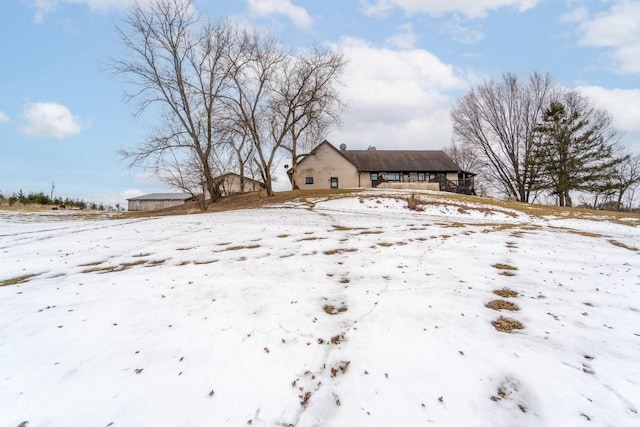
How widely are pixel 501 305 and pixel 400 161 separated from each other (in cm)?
3868

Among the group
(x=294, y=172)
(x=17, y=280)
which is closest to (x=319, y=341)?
(x=17, y=280)

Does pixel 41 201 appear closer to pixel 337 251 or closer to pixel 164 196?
pixel 164 196

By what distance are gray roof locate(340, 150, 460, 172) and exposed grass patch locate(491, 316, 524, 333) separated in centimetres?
3649

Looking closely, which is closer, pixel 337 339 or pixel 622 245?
pixel 337 339

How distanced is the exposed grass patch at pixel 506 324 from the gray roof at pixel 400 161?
36.5 meters

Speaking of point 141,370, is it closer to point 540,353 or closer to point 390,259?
point 540,353

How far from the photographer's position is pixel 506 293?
4.63 m

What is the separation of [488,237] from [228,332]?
842 centimetres

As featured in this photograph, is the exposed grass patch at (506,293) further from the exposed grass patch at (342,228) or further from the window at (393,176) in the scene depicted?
the window at (393,176)

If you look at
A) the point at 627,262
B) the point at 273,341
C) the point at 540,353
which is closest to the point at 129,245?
the point at 273,341

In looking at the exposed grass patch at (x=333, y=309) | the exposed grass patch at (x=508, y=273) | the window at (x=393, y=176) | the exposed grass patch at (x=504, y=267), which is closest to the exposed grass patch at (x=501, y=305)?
the exposed grass patch at (x=508, y=273)

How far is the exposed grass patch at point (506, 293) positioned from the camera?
14.9 ft

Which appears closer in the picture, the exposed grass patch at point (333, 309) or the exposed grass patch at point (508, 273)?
the exposed grass patch at point (333, 309)

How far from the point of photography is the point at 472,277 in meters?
5.32
